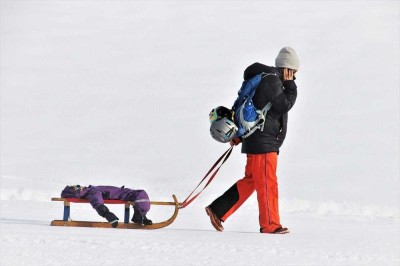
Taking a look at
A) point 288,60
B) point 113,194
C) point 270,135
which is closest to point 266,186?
point 270,135

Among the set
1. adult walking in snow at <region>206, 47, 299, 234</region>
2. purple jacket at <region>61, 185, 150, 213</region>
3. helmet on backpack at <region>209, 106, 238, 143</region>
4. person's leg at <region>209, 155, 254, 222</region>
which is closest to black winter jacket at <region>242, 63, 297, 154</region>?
adult walking in snow at <region>206, 47, 299, 234</region>

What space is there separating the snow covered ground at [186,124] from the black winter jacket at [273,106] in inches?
28.3

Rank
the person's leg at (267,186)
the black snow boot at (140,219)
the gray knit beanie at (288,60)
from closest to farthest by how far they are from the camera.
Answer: the person's leg at (267,186) → the gray knit beanie at (288,60) → the black snow boot at (140,219)

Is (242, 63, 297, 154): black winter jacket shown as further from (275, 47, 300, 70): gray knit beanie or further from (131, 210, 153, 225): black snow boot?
(131, 210, 153, 225): black snow boot

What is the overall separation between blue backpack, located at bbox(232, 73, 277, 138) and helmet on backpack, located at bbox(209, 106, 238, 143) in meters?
0.06

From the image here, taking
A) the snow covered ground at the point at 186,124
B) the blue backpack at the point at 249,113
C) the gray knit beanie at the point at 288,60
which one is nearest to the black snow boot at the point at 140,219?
the snow covered ground at the point at 186,124

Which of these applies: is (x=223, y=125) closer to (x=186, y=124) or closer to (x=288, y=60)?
(x=288, y=60)

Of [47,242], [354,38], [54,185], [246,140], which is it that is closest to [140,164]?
[54,185]

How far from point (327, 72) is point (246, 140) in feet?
43.6

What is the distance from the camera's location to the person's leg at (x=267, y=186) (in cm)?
712

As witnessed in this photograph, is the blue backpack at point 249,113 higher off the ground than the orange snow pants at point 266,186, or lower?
higher

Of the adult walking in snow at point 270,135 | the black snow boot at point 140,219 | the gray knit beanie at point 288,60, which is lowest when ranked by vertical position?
the black snow boot at point 140,219

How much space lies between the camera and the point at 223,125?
7086 millimetres

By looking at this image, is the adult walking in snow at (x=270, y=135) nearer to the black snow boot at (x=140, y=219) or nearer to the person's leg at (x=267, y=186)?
the person's leg at (x=267, y=186)
